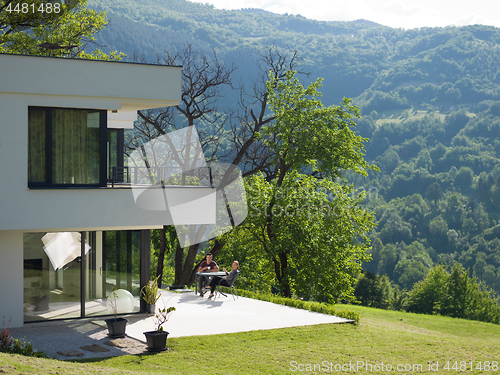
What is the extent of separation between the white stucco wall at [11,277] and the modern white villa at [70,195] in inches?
0.9

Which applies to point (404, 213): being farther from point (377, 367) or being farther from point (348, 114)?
point (377, 367)

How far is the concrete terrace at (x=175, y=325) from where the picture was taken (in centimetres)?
1053

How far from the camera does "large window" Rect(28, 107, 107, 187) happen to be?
11.9 meters

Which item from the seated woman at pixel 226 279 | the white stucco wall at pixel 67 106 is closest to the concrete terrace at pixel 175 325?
the seated woman at pixel 226 279

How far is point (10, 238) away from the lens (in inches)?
484

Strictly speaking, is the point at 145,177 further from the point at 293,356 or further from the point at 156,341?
the point at 293,356

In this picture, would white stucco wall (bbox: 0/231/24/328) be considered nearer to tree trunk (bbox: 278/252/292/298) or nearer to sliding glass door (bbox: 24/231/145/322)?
sliding glass door (bbox: 24/231/145/322)

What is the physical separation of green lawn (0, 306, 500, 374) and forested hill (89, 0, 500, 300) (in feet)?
230

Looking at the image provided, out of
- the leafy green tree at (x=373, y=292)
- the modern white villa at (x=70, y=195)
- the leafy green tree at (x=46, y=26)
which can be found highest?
the leafy green tree at (x=46, y=26)

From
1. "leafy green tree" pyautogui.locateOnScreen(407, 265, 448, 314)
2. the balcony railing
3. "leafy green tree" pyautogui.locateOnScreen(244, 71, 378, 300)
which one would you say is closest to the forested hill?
"leafy green tree" pyautogui.locateOnScreen(407, 265, 448, 314)

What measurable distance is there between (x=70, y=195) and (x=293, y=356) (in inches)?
255

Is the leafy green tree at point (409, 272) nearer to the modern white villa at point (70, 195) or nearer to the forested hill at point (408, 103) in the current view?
the forested hill at point (408, 103)

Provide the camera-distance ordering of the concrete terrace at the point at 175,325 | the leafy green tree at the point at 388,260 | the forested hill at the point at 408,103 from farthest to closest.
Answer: the leafy green tree at the point at 388,260, the forested hill at the point at 408,103, the concrete terrace at the point at 175,325

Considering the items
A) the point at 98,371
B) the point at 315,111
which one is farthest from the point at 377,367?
the point at 315,111
